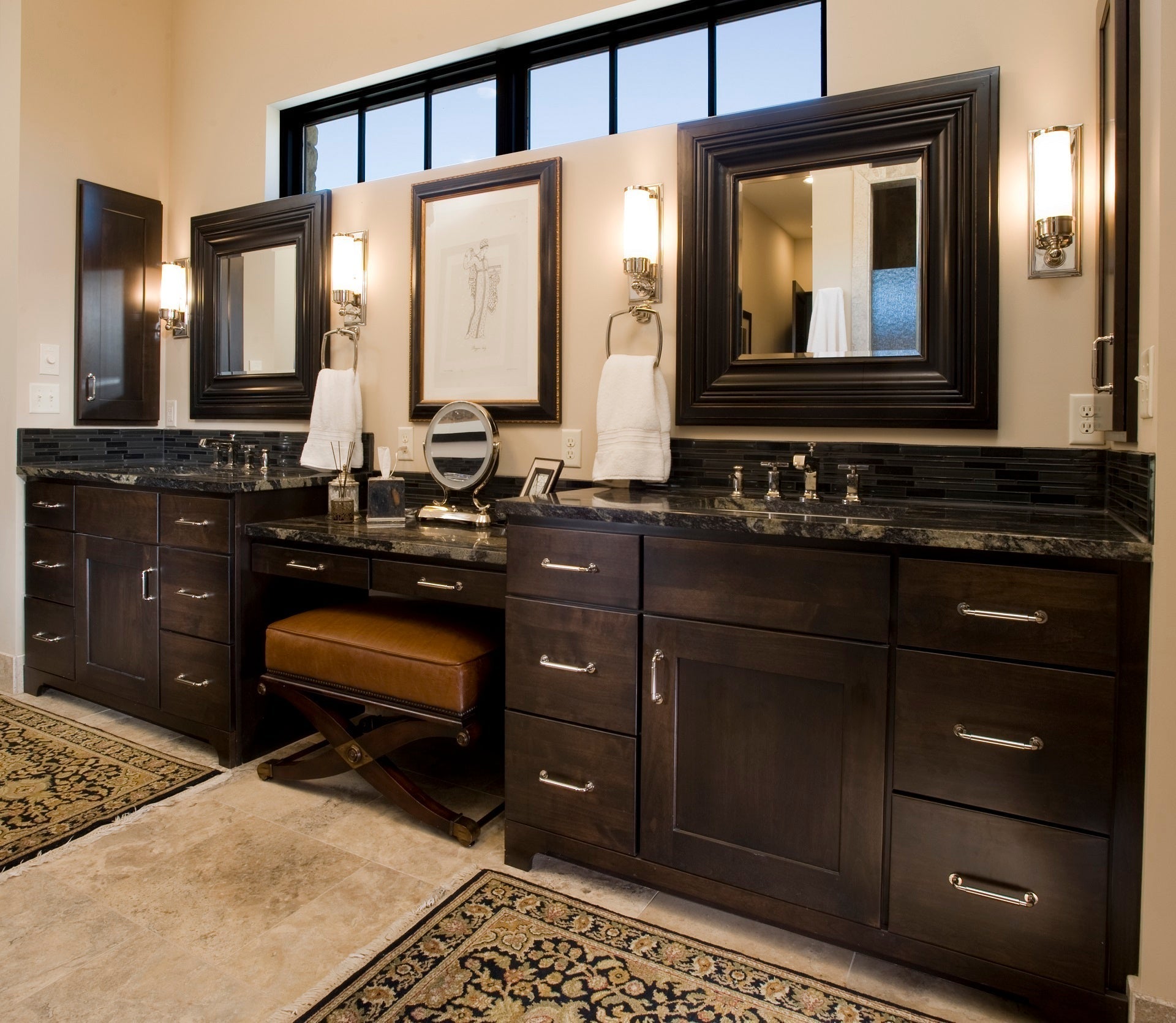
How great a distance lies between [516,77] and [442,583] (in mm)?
1853

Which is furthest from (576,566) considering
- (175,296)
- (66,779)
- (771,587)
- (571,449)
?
(175,296)

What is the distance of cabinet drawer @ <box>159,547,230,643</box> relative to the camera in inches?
98.7

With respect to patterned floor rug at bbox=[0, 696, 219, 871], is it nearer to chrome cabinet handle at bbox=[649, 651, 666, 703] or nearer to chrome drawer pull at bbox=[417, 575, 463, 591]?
chrome drawer pull at bbox=[417, 575, 463, 591]

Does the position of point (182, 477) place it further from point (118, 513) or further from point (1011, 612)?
point (1011, 612)

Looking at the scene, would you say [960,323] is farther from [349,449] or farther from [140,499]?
[140,499]

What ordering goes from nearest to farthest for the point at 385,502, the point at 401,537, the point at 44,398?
the point at 401,537, the point at 385,502, the point at 44,398

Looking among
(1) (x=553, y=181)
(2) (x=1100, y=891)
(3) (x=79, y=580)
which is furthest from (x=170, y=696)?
(2) (x=1100, y=891)

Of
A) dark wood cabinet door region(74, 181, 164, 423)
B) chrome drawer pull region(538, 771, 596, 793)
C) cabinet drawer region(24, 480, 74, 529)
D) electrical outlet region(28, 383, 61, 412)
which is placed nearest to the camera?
chrome drawer pull region(538, 771, 596, 793)

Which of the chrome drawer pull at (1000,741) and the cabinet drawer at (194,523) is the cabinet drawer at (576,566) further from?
the cabinet drawer at (194,523)

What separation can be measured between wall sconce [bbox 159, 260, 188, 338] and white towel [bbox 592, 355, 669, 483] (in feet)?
7.13

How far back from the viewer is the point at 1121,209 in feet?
5.08

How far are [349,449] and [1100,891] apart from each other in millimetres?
2463

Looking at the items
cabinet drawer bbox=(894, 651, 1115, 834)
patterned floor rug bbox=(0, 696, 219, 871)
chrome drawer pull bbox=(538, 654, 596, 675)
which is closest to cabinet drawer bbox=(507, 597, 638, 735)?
chrome drawer pull bbox=(538, 654, 596, 675)

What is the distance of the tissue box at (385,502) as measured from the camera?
248 cm
